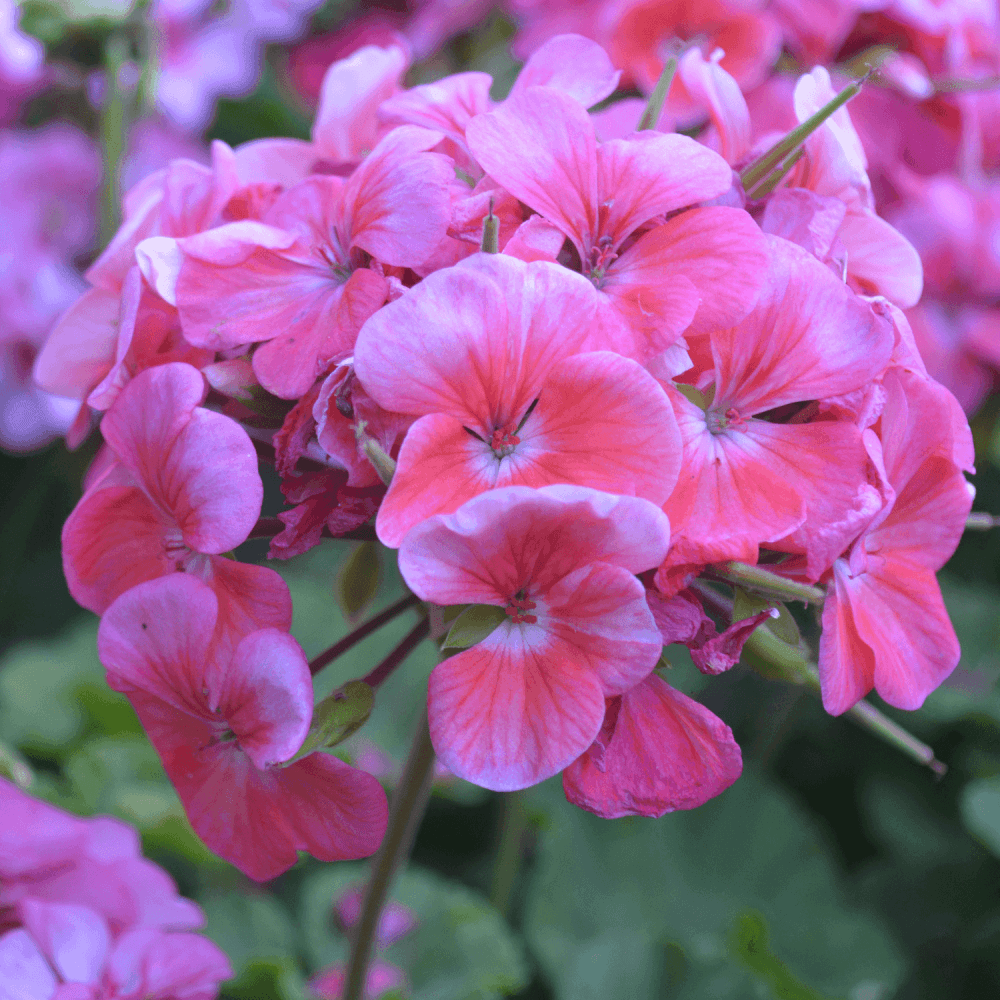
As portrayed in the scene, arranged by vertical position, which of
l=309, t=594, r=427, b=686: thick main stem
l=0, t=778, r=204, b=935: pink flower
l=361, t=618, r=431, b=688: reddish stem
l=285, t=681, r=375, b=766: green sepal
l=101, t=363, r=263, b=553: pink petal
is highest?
l=101, t=363, r=263, b=553: pink petal

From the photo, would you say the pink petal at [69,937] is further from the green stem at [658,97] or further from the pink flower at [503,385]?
the green stem at [658,97]

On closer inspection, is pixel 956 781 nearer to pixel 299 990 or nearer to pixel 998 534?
→ pixel 998 534

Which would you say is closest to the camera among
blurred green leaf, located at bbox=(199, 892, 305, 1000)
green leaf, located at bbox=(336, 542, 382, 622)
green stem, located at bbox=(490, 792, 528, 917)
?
green leaf, located at bbox=(336, 542, 382, 622)

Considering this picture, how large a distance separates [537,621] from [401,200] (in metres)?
0.16

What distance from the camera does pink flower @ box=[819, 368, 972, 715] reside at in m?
0.38

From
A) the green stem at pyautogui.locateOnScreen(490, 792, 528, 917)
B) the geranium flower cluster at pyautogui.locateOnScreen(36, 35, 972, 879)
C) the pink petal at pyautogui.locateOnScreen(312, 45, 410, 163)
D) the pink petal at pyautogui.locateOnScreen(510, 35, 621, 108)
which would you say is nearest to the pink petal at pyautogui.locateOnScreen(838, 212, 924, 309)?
the geranium flower cluster at pyautogui.locateOnScreen(36, 35, 972, 879)

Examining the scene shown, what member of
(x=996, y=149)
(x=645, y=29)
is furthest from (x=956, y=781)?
(x=645, y=29)

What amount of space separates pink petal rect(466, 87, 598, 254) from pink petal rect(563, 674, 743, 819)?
0.55ft

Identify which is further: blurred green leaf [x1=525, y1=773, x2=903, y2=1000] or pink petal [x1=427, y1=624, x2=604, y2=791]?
blurred green leaf [x1=525, y1=773, x2=903, y2=1000]

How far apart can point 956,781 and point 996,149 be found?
2.02 feet

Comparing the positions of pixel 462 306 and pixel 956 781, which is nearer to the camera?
pixel 462 306

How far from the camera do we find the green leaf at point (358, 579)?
52cm

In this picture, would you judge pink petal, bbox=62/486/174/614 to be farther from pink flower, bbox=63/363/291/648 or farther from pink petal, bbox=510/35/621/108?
pink petal, bbox=510/35/621/108

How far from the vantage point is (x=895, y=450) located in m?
0.39
